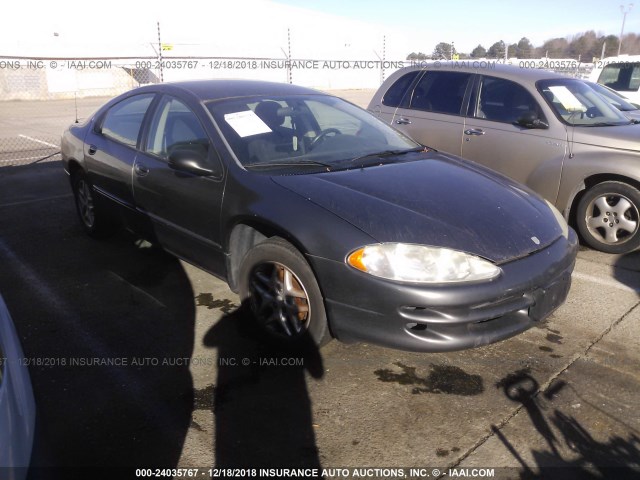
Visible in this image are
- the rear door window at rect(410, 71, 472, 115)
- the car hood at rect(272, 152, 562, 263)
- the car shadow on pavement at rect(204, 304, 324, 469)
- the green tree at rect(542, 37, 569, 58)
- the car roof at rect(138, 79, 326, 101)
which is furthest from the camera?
the green tree at rect(542, 37, 569, 58)

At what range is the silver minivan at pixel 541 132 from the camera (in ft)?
16.8

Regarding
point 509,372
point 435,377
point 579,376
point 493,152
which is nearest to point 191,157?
point 435,377

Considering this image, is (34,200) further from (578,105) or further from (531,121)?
(578,105)

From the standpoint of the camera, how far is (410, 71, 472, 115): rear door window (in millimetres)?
6250

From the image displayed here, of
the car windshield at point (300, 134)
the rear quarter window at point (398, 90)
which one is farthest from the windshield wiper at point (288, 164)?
the rear quarter window at point (398, 90)

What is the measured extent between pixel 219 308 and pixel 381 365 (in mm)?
1303

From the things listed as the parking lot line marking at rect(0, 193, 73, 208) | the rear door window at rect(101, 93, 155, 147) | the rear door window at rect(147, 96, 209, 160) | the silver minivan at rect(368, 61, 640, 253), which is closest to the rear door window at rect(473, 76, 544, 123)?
the silver minivan at rect(368, 61, 640, 253)

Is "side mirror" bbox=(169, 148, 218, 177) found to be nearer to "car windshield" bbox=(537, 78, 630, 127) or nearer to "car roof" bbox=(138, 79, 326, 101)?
"car roof" bbox=(138, 79, 326, 101)

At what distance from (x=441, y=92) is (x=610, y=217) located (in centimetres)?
228

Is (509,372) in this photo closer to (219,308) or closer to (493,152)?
(219,308)

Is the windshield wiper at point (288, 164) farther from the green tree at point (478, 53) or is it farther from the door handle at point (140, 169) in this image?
the green tree at point (478, 53)

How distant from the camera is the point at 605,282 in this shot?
4586 millimetres

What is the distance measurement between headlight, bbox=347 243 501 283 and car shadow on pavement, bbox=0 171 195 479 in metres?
1.16

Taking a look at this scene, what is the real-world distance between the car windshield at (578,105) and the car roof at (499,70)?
4.7 inches
